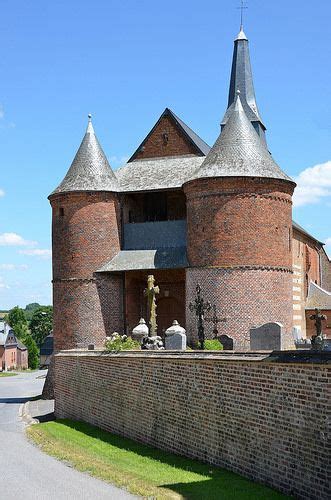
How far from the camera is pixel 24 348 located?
105625mm

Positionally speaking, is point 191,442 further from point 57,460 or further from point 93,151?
point 93,151

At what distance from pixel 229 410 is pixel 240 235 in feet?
50.1

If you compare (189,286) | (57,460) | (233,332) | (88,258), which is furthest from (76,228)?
(57,460)

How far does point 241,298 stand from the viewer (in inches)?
1148

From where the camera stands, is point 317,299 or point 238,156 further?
point 317,299

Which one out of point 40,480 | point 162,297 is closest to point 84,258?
point 162,297

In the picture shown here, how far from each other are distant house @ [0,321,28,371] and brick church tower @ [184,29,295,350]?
6807 centimetres

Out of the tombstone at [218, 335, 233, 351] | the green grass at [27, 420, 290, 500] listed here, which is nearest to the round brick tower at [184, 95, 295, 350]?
the tombstone at [218, 335, 233, 351]

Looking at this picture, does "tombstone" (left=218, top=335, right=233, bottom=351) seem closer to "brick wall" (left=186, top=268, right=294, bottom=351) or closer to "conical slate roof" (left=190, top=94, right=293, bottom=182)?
"brick wall" (left=186, top=268, right=294, bottom=351)

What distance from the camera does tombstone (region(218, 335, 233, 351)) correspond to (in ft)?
85.6

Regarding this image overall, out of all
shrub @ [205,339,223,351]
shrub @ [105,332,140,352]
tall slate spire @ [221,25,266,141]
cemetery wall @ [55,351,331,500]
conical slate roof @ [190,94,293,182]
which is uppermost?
tall slate spire @ [221,25,266,141]

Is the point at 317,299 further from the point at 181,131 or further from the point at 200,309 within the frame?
the point at 200,309

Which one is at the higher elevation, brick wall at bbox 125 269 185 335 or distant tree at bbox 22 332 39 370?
brick wall at bbox 125 269 185 335

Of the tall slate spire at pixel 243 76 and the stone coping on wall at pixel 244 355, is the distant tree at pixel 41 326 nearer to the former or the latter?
the tall slate spire at pixel 243 76
